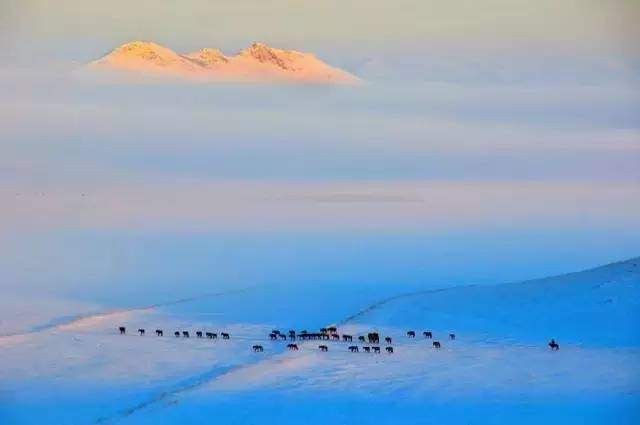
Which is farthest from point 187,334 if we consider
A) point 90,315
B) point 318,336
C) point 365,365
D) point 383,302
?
point 383,302

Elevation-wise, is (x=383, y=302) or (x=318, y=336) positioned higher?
(x=383, y=302)

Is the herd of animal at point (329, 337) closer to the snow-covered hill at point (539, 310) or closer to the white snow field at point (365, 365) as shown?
the white snow field at point (365, 365)

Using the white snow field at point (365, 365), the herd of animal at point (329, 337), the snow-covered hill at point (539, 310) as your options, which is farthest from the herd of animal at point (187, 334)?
the snow-covered hill at point (539, 310)

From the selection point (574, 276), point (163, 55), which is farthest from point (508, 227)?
point (163, 55)

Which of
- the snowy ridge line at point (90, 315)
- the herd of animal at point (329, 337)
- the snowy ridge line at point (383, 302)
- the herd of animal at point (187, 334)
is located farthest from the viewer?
the snowy ridge line at point (383, 302)

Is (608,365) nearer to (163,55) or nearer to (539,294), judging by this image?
(539,294)

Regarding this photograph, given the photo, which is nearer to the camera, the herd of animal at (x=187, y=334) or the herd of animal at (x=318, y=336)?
the herd of animal at (x=318, y=336)

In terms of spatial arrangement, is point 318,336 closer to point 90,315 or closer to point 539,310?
point 539,310

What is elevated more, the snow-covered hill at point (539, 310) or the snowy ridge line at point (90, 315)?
the snowy ridge line at point (90, 315)

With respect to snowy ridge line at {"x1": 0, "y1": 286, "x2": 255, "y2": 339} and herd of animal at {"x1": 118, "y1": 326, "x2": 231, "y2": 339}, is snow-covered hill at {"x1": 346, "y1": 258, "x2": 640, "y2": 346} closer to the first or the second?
herd of animal at {"x1": 118, "y1": 326, "x2": 231, "y2": 339}
